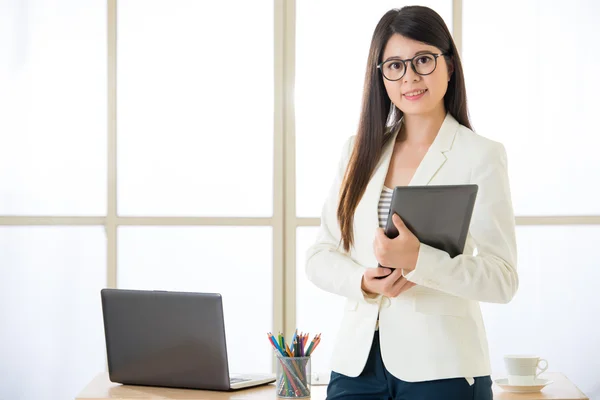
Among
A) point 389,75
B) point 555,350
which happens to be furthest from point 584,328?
point 389,75

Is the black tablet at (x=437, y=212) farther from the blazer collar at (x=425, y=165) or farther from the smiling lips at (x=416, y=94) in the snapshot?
the smiling lips at (x=416, y=94)

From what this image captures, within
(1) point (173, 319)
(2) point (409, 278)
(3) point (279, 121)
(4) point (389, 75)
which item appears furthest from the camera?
(3) point (279, 121)

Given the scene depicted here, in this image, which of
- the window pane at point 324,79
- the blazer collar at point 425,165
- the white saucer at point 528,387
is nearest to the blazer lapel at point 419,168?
the blazer collar at point 425,165

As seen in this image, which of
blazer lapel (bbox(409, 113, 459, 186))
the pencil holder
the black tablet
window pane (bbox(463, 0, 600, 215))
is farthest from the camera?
window pane (bbox(463, 0, 600, 215))

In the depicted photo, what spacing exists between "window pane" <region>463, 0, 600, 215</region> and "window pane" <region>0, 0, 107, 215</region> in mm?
1628

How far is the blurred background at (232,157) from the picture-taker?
3.43m

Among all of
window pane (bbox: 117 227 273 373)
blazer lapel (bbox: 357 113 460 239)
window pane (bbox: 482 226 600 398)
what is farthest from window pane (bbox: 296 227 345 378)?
blazer lapel (bbox: 357 113 460 239)

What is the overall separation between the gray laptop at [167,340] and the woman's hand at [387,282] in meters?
0.77

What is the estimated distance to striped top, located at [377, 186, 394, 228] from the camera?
1.70 metres

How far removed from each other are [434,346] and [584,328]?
2122 millimetres

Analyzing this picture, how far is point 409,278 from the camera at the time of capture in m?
1.55

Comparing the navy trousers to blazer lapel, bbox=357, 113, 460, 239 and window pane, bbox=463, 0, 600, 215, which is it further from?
window pane, bbox=463, 0, 600, 215

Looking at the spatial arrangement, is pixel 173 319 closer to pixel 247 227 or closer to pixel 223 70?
pixel 247 227

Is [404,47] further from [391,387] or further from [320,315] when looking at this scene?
[320,315]
